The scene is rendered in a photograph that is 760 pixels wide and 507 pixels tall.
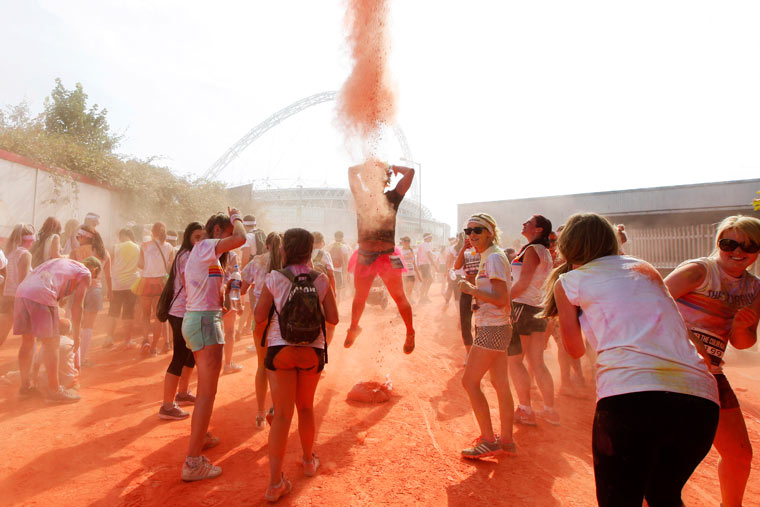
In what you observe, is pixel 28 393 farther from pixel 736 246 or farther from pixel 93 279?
pixel 736 246

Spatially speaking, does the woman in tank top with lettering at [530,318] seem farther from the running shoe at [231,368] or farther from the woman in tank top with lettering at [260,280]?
the running shoe at [231,368]

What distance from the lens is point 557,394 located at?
20.2 ft

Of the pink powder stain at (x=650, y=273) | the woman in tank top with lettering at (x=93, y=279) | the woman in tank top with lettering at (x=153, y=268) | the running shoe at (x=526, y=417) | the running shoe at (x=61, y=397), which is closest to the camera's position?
the pink powder stain at (x=650, y=273)

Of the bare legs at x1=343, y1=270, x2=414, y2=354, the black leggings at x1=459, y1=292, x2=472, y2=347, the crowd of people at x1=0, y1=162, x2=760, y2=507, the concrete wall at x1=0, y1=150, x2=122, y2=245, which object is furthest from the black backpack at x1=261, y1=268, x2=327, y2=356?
the concrete wall at x1=0, y1=150, x2=122, y2=245

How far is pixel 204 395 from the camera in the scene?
3557 millimetres

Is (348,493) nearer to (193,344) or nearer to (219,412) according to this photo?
(193,344)

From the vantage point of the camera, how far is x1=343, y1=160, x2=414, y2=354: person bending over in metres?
5.05

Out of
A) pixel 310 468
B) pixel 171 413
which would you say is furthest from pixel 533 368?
pixel 171 413

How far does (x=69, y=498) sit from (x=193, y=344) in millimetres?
1415

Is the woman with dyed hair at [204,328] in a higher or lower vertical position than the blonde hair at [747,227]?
lower

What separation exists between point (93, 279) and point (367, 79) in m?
5.12

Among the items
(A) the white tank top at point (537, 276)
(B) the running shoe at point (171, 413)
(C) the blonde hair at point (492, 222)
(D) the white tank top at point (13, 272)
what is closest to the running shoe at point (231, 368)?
(B) the running shoe at point (171, 413)

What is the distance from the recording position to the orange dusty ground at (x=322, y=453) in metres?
3.42

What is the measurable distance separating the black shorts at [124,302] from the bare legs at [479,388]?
265 inches
